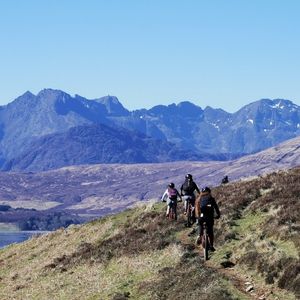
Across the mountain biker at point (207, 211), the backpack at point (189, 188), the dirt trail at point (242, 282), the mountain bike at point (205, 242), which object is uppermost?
the backpack at point (189, 188)

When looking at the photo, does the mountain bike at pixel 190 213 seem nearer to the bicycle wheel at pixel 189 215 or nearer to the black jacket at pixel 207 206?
the bicycle wheel at pixel 189 215

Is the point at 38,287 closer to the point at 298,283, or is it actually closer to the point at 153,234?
the point at 153,234

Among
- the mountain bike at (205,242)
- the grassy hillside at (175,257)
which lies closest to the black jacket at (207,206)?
the mountain bike at (205,242)

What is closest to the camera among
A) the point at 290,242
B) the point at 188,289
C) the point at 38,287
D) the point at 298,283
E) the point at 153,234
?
the point at 298,283

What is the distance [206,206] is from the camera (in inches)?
1131

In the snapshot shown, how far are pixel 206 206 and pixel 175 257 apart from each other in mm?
3151

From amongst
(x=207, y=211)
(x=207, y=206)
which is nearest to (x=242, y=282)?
(x=207, y=211)

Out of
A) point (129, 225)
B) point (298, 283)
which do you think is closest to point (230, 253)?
point (298, 283)

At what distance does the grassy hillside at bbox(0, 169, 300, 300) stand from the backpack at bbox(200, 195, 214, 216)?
197 cm

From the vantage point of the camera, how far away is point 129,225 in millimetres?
43781

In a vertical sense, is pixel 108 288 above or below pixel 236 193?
below

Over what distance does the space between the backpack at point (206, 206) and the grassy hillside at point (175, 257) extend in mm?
1970

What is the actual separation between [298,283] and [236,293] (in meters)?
2.08

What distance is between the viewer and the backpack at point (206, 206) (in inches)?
1128
